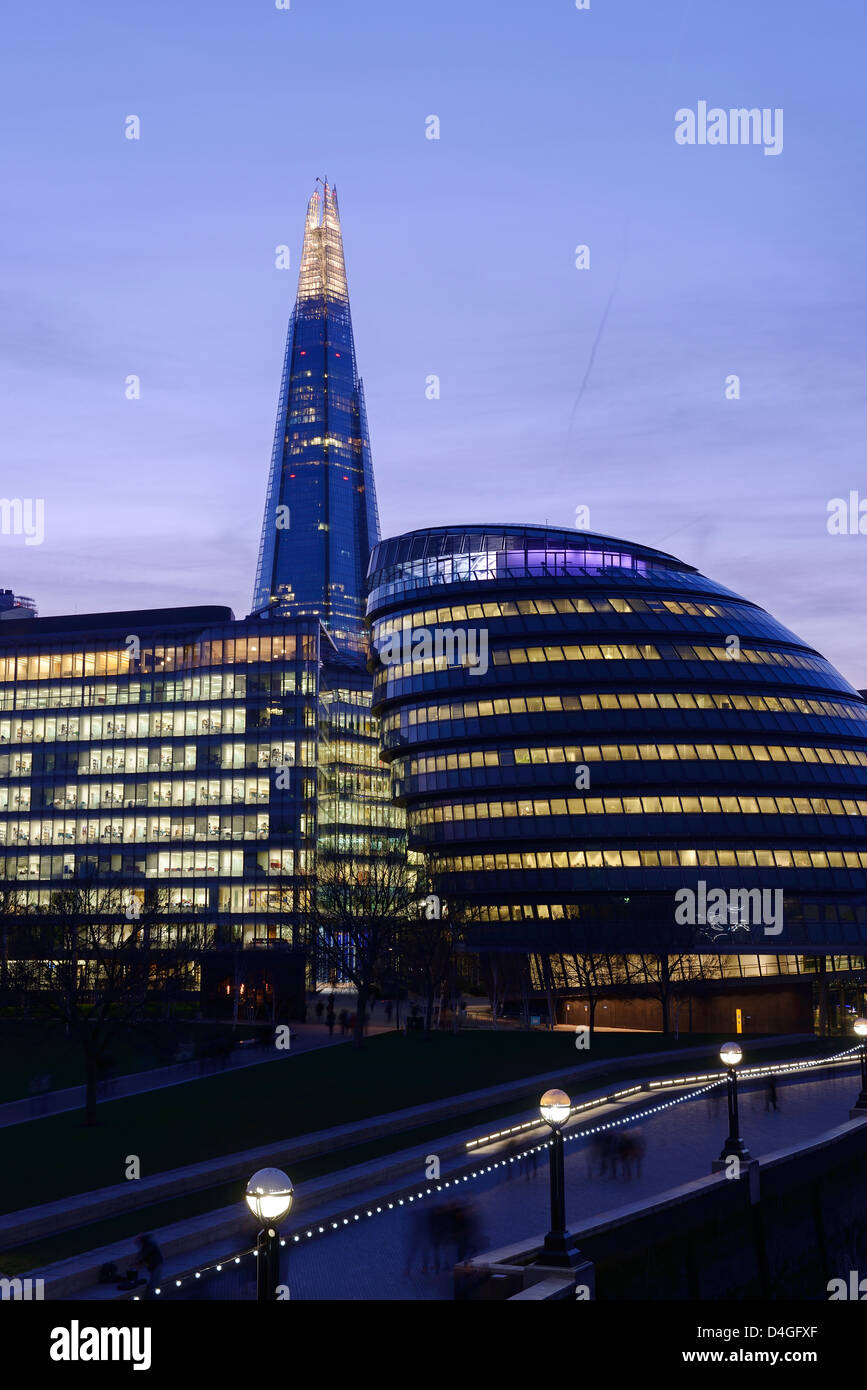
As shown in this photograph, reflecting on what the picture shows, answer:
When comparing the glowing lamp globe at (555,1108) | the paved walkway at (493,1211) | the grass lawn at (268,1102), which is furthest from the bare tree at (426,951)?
the glowing lamp globe at (555,1108)

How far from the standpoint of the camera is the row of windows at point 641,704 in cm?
10381

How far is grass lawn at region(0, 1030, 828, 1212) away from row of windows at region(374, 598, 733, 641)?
51.6m

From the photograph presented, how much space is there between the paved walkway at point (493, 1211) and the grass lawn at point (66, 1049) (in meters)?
21.9

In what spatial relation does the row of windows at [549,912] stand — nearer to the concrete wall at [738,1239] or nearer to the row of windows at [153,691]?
the row of windows at [153,691]

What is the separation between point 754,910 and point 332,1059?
5358 cm

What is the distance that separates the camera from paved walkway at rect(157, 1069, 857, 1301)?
22000mm

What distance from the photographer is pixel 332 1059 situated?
53281 millimetres

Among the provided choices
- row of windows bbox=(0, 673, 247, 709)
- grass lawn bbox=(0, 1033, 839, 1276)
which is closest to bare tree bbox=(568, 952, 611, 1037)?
grass lawn bbox=(0, 1033, 839, 1276)

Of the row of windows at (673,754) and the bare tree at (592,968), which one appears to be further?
the row of windows at (673,754)

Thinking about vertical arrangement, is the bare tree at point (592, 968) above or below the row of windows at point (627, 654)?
below

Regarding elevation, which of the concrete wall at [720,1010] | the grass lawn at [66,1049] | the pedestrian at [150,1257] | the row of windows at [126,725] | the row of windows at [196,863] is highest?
the row of windows at [126,725]
